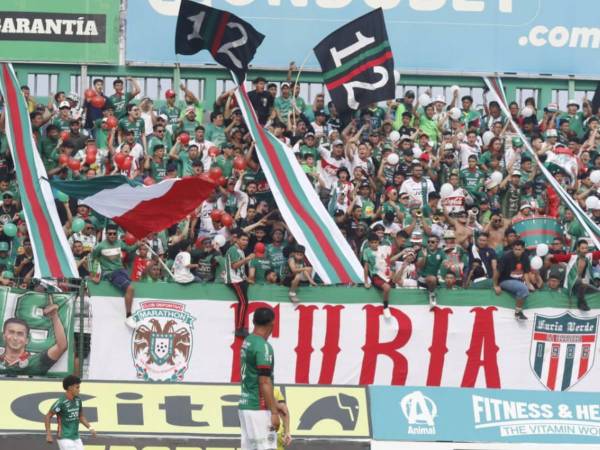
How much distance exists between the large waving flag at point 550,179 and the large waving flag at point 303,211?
366 centimetres

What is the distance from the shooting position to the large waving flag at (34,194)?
19.0 m

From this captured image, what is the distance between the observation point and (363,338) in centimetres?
1925

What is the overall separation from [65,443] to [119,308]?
382 cm

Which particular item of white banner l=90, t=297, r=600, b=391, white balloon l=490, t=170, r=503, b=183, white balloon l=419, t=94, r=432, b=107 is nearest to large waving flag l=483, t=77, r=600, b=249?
white balloon l=490, t=170, r=503, b=183

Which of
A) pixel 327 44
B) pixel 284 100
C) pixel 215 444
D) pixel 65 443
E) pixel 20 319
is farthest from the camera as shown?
pixel 284 100

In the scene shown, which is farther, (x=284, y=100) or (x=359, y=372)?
(x=284, y=100)

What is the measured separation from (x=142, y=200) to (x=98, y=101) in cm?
477

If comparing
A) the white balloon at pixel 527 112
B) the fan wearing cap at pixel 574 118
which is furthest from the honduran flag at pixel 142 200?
the fan wearing cap at pixel 574 118

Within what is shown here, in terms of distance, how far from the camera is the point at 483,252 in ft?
66.6

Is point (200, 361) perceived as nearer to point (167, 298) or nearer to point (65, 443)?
point (167, 298)

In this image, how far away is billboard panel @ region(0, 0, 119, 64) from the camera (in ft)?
82.8

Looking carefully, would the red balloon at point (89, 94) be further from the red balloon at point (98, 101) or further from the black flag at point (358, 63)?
the black flag at point (358, 63)

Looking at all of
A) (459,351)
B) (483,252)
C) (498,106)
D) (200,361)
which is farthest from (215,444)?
(498,106)

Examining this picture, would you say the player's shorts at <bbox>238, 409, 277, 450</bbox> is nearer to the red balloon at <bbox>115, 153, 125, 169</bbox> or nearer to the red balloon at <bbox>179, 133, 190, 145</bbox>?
the red balloon at <bbox>115, 153, 125, 169</bbox>
